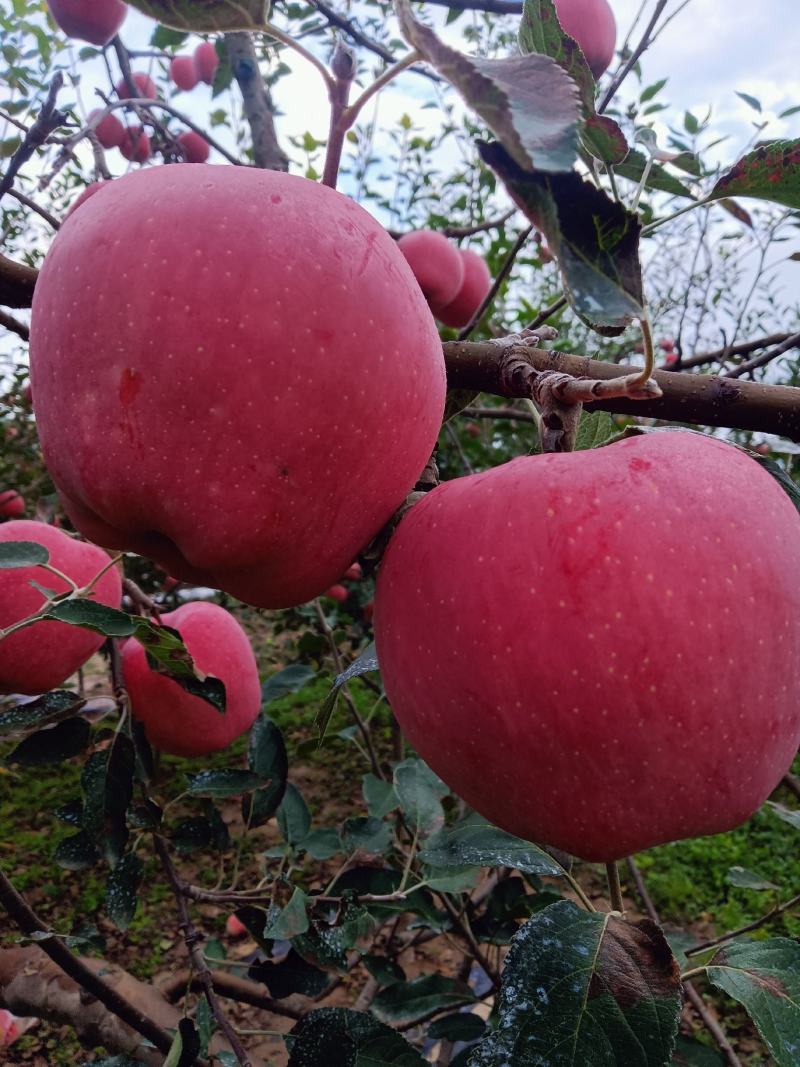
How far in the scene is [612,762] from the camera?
0.43 metres

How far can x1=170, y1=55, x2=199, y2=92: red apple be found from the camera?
2625mm

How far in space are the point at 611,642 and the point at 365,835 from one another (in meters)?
0.75

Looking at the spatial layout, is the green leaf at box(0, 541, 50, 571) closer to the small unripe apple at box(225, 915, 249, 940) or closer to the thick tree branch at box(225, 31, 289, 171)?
the thick tree branch at box(225, 31, 289, 171)

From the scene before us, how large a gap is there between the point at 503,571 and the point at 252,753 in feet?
2.27

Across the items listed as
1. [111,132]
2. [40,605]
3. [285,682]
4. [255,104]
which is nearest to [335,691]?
[40,605]

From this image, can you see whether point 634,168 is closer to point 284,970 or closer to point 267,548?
point 267,548

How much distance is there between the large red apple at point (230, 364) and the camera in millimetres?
441

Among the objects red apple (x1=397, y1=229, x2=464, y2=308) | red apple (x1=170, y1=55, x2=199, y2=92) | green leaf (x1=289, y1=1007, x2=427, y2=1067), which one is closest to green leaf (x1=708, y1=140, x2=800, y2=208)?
green leaf (x1=289, y1=1007, x2=427, y2=1067)

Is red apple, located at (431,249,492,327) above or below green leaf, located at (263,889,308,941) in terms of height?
above

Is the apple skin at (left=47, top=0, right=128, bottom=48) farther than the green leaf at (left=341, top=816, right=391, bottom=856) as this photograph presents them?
Yes

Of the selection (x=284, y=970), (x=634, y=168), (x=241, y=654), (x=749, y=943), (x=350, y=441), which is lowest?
(x=284, y=970)

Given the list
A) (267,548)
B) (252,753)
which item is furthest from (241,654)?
(267,548)

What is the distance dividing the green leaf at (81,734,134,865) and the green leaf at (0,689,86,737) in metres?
0.07

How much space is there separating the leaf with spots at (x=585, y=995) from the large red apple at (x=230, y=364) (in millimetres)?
294
